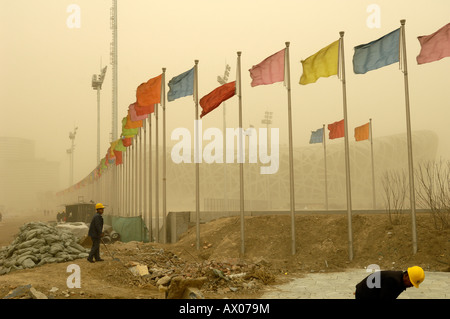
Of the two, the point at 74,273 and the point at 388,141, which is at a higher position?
the point at 388,141

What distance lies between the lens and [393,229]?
16.5 metres

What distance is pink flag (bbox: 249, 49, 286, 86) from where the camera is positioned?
17297 millimetres

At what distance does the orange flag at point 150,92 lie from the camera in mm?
22002

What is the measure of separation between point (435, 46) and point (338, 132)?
41.0 feet

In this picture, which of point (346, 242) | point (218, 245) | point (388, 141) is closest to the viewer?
point (346, 242)

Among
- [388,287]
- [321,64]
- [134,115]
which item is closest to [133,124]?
[134,115]

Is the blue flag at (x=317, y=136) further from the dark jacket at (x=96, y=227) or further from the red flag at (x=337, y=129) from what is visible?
the dark jacket at (x=96, y=227)

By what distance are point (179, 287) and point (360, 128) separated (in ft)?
72.8

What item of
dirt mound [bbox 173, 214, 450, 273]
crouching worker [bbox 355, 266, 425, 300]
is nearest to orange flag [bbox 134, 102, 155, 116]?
dirt mound [bbox 173, 214, 450, 273]

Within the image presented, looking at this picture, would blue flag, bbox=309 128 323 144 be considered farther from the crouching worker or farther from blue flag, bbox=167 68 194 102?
the crouching worker

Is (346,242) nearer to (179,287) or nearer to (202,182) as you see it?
(179,287)

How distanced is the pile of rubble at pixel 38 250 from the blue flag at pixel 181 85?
7.67 m

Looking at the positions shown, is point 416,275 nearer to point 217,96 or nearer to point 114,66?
point 217,96
